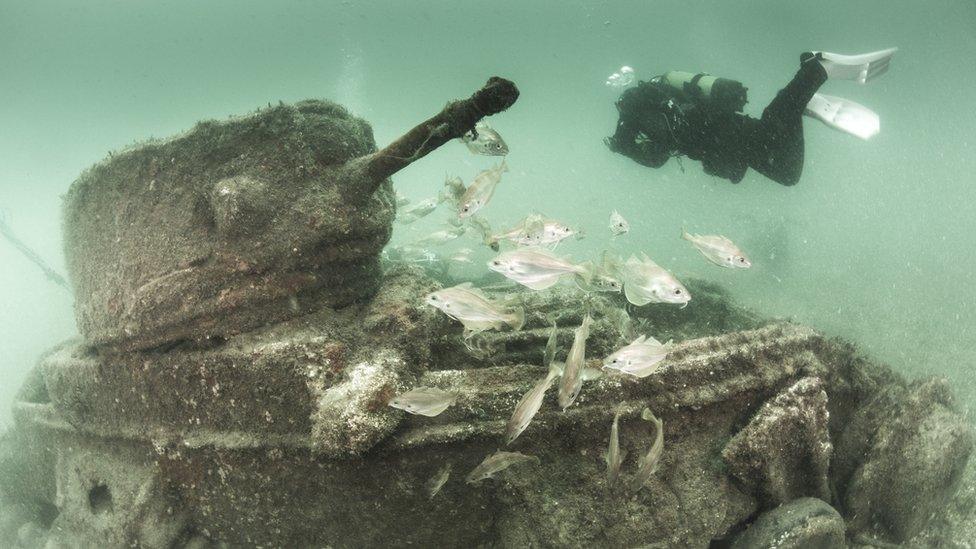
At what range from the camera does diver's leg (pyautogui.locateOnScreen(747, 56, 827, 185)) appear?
779cm

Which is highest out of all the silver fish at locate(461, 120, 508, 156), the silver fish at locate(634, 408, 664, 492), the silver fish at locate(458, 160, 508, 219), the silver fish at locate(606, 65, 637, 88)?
the silver fish at locate(606, 65, 637, 88)

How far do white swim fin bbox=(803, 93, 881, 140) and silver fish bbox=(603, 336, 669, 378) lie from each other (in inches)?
320

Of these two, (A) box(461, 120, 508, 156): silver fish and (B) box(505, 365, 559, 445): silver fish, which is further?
(A) box(461, 120, 508, 156): silver fish

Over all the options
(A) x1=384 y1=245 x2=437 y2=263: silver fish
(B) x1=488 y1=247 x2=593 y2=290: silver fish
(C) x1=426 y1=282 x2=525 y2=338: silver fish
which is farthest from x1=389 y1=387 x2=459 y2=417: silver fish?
(A) x1=384 y1=245 x2=437 y2=263: silver fish

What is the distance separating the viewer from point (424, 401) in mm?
2744

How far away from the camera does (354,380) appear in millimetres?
2938

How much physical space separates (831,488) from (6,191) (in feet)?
215

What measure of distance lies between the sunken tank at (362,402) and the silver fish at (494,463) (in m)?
0.14

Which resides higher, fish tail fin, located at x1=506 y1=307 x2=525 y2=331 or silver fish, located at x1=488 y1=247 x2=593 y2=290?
silver fish, located at x1=488 y1=247 x2=593 y2=290

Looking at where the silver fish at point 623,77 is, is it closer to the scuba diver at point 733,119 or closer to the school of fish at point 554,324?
the scuba diver at point 733,119

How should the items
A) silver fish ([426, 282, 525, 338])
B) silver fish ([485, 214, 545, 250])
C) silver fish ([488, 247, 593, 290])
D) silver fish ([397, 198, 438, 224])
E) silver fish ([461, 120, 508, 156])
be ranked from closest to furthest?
silver fish ([426, 282, 525, 338]) → silver fish ([488, 247, 593, 290]) → silver fish ([485, 214, 545, 250]) → silver fish ([461, 120, 508, 156]) → silver fish ([397, 198, 438, 224])

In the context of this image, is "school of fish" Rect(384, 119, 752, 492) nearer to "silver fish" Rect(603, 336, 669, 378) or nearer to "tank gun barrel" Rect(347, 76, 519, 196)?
"silver fish" Rect(603, 336, 669, 378)

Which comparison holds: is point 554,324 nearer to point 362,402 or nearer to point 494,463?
point 494,463

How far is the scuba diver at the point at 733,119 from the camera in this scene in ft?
25.8
